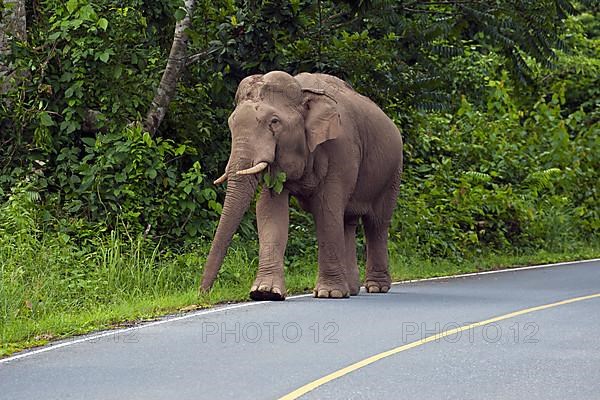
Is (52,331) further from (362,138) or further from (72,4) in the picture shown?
(72,4)

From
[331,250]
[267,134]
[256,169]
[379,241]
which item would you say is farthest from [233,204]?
[379,241]

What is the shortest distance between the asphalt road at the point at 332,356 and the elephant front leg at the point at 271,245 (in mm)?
299

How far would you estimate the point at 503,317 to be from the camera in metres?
14.9

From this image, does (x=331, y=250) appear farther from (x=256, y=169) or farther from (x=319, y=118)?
(x=319, y=118)

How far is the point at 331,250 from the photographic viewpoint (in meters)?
16.7

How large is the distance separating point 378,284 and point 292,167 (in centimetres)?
248

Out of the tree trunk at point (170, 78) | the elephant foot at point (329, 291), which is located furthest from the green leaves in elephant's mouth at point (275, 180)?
the tree trunk at point (170, 78)

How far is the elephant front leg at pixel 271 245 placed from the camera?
1605cm

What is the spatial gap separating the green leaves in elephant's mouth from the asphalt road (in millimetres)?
1314

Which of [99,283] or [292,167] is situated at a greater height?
[292,167]

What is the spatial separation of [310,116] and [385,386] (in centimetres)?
707

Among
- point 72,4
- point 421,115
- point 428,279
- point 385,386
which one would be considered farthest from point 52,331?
point 421,115

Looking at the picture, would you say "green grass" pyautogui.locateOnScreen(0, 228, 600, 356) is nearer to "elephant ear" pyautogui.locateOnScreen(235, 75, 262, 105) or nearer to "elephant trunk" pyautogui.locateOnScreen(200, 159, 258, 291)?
"elephant trunk" pyautogui.locateOnScreen(200, 159, 258, 291)

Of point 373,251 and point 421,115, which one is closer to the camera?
point 373,251
